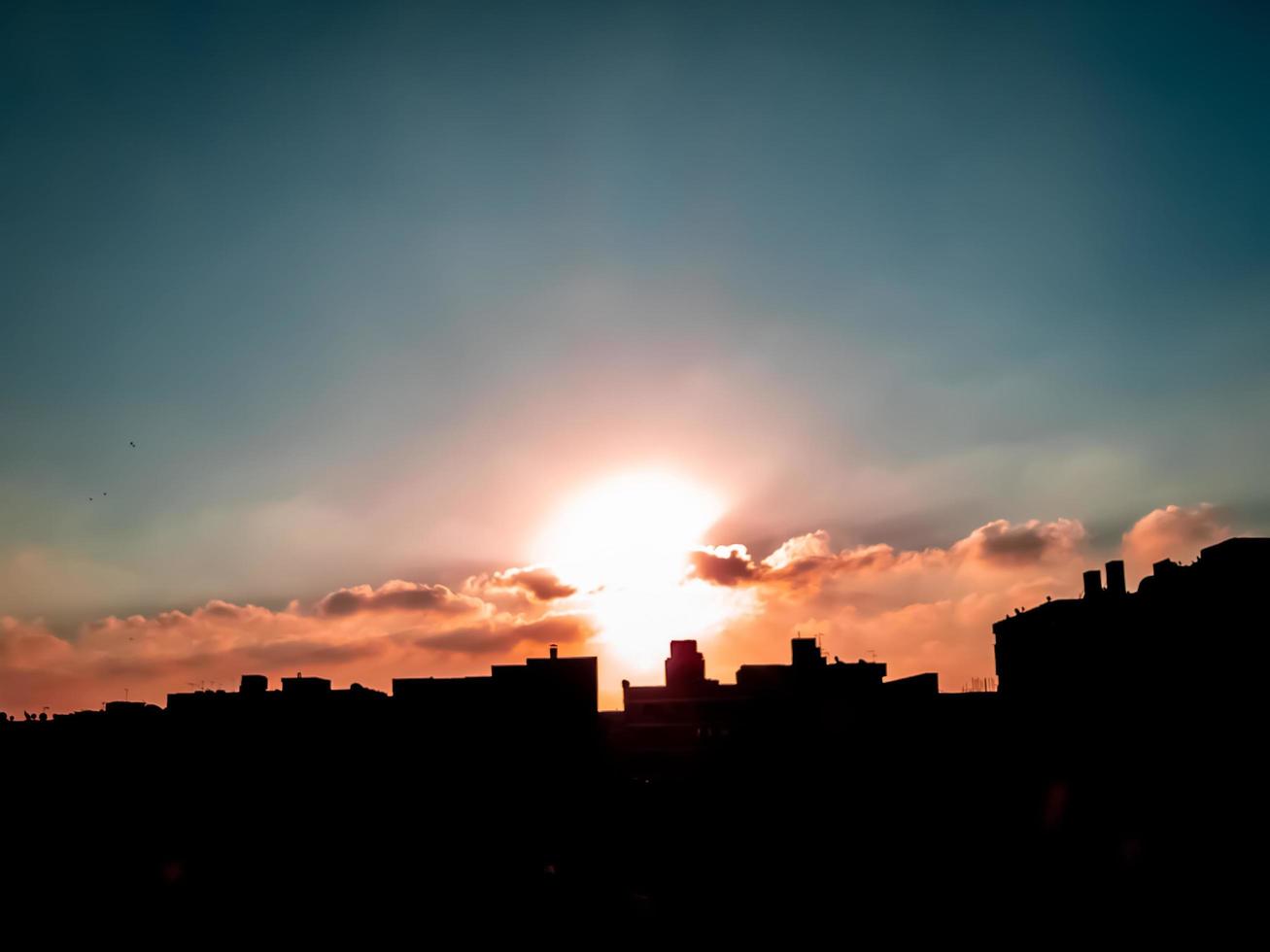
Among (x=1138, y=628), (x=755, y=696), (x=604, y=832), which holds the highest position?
(x=1138, y=628)

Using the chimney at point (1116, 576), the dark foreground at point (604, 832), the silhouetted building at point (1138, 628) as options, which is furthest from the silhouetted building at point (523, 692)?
the chimney at point (1116, 576)

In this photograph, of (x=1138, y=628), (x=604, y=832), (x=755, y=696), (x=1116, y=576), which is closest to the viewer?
(x=1138, y=628)

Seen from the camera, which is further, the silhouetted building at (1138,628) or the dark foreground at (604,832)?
the silhouetted building at (1138,628)

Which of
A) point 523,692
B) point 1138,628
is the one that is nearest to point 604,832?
point 523,692

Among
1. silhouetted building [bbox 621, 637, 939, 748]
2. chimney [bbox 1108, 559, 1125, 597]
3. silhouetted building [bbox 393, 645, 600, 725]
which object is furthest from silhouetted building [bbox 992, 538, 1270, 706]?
silhouetted building [bbox 393, 645, 600, 725]

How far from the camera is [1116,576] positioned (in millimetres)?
56344

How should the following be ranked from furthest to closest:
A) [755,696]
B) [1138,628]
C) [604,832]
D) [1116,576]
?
[755,696]
[1116,576]
[604,832]
[1138,628]

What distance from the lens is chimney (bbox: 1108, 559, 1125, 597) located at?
184 ft

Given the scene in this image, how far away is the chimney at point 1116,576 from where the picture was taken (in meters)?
56.0

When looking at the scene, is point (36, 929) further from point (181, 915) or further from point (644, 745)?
point (644, 745)

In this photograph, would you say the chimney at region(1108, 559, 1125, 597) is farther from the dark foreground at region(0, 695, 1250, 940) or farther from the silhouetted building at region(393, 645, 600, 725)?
the silhouetted building at region(393, 645, 600, 725)

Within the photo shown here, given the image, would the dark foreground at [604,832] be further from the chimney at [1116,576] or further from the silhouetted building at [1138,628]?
the chimney at [1116,576]

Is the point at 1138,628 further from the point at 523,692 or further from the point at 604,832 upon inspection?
the point at 523,692

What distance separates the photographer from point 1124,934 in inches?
1382
